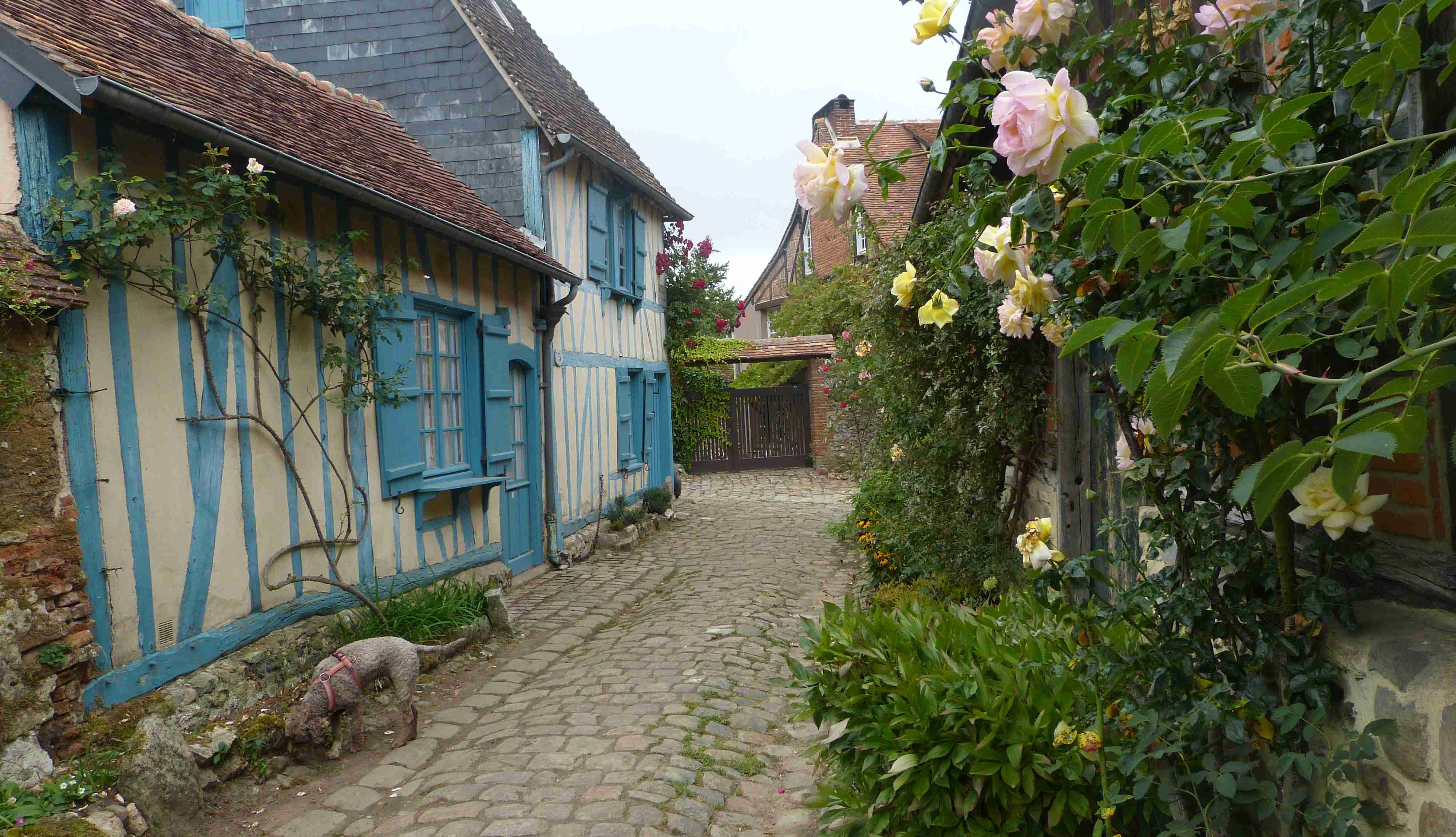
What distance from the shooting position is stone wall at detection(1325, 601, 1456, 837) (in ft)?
5.08

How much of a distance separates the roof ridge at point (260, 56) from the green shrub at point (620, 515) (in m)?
4.97

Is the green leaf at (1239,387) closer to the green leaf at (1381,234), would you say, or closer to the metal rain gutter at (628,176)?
the green leaf at (1381,234)

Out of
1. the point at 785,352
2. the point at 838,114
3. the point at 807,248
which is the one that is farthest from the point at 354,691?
the point at 807,248

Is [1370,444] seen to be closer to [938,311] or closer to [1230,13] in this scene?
[1230,13]

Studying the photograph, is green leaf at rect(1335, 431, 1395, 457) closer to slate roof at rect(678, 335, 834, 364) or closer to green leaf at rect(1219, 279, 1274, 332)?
green leaf at rect(1219, 279, 1274, 332)

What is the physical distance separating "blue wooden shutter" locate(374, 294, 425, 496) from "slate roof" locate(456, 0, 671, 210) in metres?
3.50

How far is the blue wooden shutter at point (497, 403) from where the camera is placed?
7.59 meters

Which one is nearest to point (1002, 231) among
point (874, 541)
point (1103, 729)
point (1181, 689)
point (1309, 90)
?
point (1309, 90)

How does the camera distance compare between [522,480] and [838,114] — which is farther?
[838,114]

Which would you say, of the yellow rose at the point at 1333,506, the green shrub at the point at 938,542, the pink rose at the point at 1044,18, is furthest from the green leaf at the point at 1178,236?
the green shrub at the point at 938,542

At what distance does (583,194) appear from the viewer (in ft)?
33.7

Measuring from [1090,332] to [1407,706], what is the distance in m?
1.10

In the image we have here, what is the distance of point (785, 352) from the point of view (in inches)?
675

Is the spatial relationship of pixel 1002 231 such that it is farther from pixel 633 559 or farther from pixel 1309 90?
pixel 633 559
